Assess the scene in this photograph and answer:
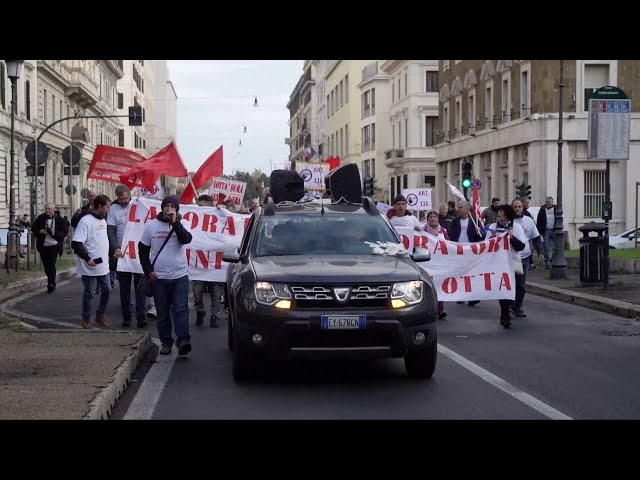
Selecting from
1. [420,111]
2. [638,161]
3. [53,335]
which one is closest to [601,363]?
[53,335]

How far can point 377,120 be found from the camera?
291 ft

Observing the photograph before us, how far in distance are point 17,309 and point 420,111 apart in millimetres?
58118

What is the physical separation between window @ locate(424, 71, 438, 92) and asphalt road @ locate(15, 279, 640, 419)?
60535mm

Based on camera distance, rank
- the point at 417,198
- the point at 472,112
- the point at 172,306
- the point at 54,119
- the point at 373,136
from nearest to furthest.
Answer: the point at 172,306 < the point at 417,198 < the point at 472,112 < the point at 54,119 < the point at 373,136

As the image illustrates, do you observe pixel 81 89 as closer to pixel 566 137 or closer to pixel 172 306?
pixel 566 137

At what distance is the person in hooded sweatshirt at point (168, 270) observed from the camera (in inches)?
497

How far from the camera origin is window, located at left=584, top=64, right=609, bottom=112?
43406 mm

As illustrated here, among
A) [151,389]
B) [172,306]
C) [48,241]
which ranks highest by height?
[48,241]

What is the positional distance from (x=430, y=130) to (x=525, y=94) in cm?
3027

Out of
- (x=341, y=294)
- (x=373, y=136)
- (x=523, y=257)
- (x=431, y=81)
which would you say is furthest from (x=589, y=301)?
(x=373, y=136)

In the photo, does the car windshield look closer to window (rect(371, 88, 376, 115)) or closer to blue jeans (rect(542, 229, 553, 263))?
blue jeans (rect(542, 229, 553, 263))

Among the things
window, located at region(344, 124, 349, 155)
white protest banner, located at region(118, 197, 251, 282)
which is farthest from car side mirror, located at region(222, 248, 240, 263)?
window, located at region(344, 124, 349, 155)
